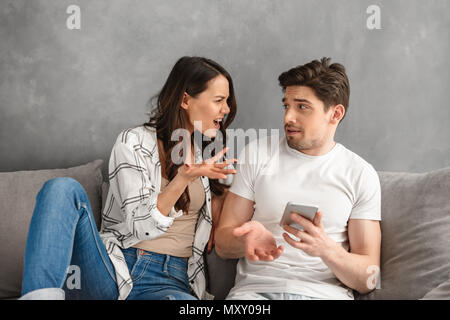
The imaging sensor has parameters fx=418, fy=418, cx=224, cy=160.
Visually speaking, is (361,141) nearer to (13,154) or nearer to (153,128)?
(153,128)

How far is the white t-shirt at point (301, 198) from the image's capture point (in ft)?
4.89

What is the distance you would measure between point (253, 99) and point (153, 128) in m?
0.61

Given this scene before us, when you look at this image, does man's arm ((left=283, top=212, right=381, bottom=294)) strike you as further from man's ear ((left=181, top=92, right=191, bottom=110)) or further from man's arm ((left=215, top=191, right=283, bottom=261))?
man's ear ((left=181, top=92, right=191, bottom=110))

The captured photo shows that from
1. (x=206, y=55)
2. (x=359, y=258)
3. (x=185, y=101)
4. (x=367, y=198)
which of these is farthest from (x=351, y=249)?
(x=206, y=55)

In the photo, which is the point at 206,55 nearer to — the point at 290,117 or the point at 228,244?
the point at 290,117

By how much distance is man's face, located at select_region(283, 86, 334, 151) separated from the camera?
159cm

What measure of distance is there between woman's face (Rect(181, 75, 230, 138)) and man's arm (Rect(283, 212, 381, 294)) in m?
0.54

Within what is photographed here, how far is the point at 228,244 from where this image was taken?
1.57 meters

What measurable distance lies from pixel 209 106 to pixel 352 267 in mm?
783

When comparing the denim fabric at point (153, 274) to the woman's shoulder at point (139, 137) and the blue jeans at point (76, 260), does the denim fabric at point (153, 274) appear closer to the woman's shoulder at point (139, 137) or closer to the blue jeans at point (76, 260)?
the blue jeans at point (76, 260)

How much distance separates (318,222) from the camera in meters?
1.33

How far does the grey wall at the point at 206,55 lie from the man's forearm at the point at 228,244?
66cm

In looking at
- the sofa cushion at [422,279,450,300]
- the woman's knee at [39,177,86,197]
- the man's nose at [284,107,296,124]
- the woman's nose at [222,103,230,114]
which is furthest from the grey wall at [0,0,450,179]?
the sofa cushion at [422,279,450,300]

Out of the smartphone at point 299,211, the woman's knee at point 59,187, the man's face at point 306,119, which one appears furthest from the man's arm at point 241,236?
the woman's knee at point 59,187
